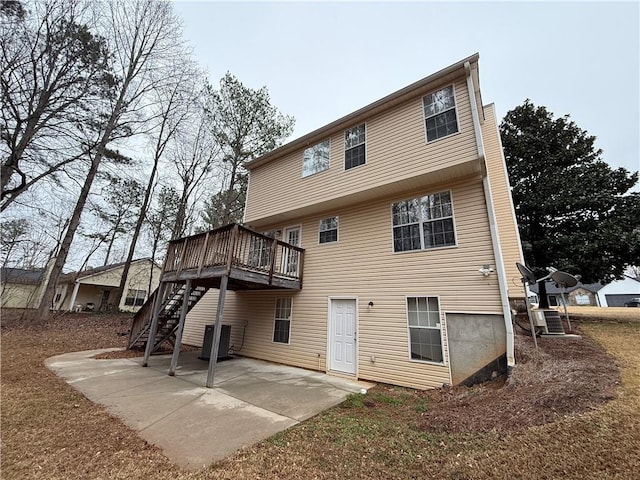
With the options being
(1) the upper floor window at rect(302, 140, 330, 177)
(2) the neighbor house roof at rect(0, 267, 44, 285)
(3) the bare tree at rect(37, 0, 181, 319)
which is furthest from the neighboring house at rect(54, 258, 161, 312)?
(1) the upper floor window at rect(302, 140, 330, 177)

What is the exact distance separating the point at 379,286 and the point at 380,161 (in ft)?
12.3

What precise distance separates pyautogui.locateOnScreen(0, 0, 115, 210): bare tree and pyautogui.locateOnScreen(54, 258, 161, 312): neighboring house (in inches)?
513

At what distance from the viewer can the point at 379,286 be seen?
7504 mm

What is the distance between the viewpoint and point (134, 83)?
45.8ft

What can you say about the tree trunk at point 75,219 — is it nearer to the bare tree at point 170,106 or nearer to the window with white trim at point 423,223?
the bare tree at point 170,106

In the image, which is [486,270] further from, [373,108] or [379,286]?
[373,108]

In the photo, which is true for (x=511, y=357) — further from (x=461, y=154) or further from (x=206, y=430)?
(x=206, y=430)

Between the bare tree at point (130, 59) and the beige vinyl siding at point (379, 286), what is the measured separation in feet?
34.8

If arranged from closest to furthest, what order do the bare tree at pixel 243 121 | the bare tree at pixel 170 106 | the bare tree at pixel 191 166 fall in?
the bare tree at pixel 170 106, the bare tree at pixel 243 121, the bare tree at pixel 191 166

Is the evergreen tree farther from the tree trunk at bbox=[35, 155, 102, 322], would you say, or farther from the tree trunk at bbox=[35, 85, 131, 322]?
the tree trunk at bbox=[35, 155, 102, 322]

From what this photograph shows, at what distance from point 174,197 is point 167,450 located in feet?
59.3

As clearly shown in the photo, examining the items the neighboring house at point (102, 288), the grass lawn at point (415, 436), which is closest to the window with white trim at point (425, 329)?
the grass lawn at point (415, 436)

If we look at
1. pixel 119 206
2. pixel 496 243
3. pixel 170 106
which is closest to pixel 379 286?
pixel 496 243

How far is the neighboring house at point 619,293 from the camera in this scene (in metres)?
30.3
